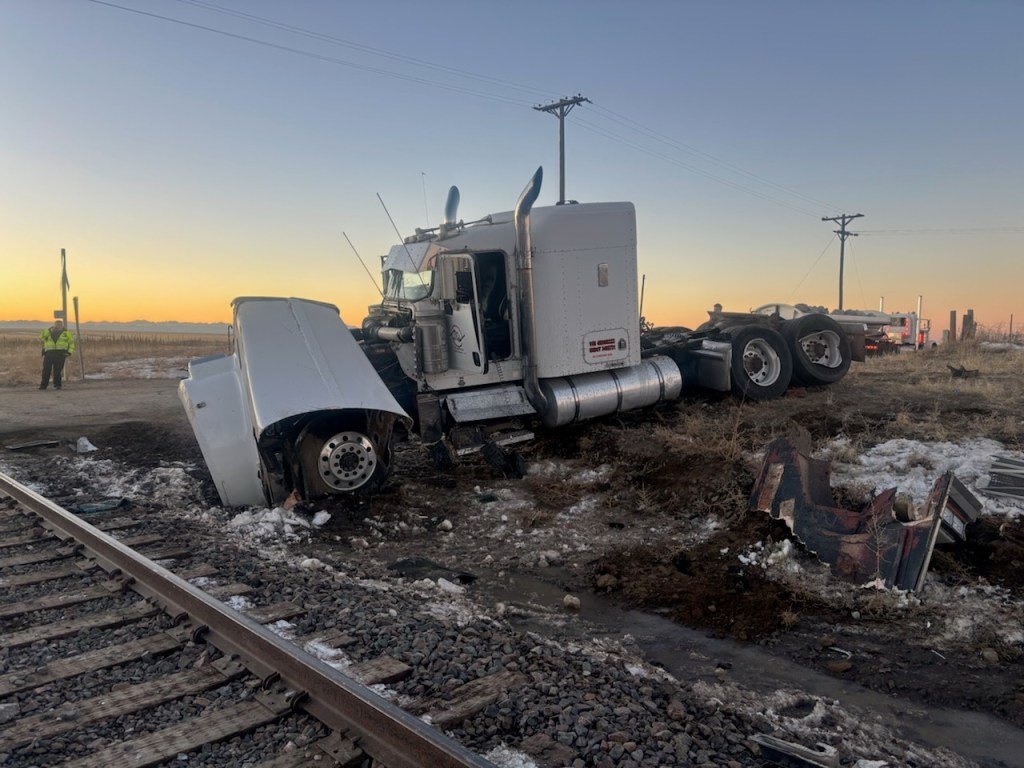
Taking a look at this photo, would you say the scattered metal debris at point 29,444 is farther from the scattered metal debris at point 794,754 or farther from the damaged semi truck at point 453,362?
the scattered metal debris at point 794,754

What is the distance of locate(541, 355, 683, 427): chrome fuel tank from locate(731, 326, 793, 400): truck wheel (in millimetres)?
1148

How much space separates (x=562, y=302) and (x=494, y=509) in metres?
3.21

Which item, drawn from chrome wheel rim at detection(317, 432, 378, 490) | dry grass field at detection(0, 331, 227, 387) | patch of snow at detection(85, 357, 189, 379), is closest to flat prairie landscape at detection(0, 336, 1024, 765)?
chrome wheel rim at detection(317, 432, 378, 490)

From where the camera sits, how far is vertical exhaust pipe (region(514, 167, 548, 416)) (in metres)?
9.66

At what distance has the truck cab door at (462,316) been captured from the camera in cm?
977

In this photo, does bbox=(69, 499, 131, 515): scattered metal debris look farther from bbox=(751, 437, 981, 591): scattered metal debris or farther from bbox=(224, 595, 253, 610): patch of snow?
bbox=(751, 437, 981, 591): scattered metal debris

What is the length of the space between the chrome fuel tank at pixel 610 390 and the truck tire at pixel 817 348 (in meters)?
2.32

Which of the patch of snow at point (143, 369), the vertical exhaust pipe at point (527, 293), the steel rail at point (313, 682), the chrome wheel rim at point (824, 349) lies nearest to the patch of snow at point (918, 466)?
the vertical exhaust pipe at point (527, 293)

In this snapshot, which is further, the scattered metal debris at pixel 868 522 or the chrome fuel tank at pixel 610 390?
the chrome fuel tank at pixel 610 390

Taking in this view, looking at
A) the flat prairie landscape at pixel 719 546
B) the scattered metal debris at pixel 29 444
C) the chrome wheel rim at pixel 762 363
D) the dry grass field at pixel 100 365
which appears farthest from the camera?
the dry grass field at pixel 100 365

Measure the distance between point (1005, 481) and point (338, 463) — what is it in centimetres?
653

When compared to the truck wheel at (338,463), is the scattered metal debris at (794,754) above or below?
below

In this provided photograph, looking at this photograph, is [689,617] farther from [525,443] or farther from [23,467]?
[23,467]

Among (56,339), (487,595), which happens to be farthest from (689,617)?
(56,339)
